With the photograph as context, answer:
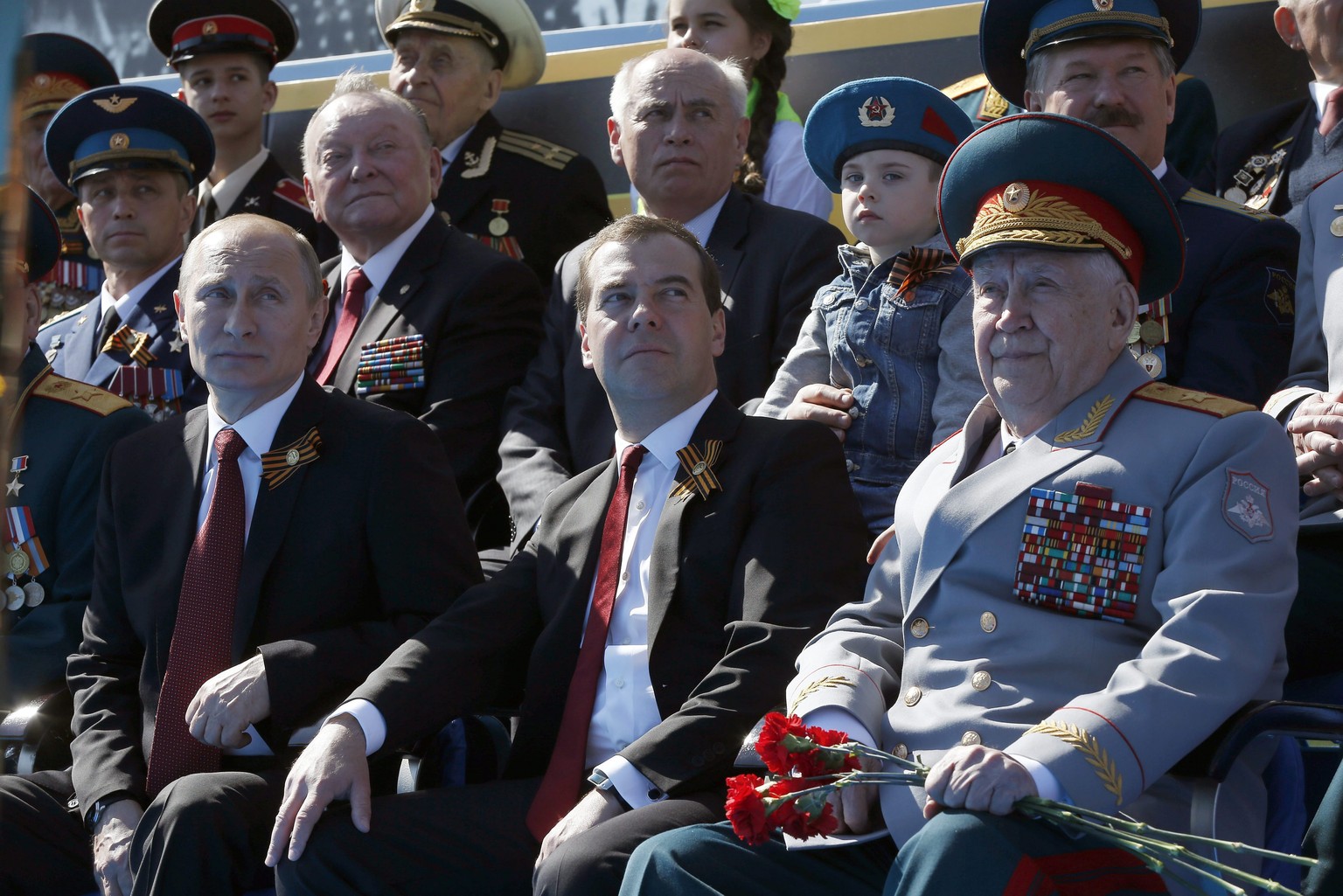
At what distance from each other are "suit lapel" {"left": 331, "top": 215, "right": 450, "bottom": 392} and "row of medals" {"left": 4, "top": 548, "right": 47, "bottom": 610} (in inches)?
36.9

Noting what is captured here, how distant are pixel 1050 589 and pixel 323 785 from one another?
137 cm

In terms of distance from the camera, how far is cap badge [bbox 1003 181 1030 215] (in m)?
2.81

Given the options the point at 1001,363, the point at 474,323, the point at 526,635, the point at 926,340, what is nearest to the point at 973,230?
the point at 1001,363

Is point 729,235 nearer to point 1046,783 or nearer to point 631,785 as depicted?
point 631,785

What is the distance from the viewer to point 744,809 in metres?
2.40

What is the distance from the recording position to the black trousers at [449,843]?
9.32ft

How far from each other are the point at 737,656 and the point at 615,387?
0.73 meters

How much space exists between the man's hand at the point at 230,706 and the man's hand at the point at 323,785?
20 centimetres

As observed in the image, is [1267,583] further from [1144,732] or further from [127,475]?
[127,475]

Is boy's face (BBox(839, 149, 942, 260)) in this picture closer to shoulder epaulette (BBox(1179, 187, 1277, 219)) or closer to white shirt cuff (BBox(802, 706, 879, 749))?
shoulder epaulette (BBox(1179, 187, 1277, 219))

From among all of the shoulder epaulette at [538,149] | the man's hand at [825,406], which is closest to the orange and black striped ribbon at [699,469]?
the man's hand at [825,406]

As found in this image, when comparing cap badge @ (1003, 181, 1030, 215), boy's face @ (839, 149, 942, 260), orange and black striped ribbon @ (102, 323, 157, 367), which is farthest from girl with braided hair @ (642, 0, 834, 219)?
cap badge @ (1003, 181, 1030, 215)

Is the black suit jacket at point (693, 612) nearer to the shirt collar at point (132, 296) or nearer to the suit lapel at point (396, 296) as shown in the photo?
the suit lapel at point (396, 296)

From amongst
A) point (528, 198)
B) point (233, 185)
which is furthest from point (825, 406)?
point (233, 185)
